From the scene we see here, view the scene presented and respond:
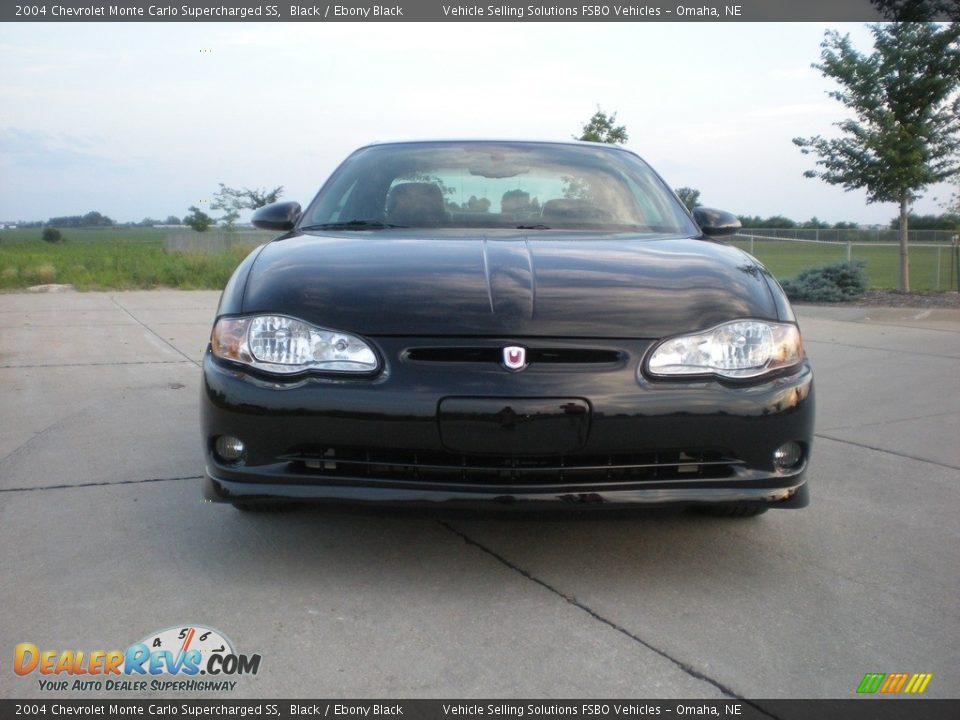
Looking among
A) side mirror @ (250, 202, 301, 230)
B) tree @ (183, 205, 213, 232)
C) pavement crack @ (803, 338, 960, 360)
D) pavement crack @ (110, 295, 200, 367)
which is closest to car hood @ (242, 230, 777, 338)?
side mirror @ (250, 202, 301, 230)

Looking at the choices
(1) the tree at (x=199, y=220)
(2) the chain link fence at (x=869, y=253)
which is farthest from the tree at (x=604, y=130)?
(1) the tree at (x=199, y=220)

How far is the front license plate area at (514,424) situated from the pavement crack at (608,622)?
1.59 ft

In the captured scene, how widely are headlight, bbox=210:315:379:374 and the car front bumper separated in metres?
0.05

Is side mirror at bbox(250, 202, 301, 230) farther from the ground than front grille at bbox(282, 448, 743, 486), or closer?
farther from the ground

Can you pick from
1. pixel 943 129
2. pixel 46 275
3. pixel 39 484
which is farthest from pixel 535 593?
pixel 46 275

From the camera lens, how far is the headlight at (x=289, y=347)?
9.03ft

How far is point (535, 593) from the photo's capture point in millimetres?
2865

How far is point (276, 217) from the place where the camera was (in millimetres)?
4070

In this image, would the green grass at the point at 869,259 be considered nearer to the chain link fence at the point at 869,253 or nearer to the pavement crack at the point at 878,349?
the chain link fence at the point at 869,253

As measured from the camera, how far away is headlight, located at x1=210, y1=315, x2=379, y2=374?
275 cm

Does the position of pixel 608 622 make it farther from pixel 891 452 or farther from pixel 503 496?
pixel 891 452

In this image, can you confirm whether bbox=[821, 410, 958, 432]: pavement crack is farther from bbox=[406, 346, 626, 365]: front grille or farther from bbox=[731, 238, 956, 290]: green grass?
bbox=[731, 238, 956, 290]: green grass
